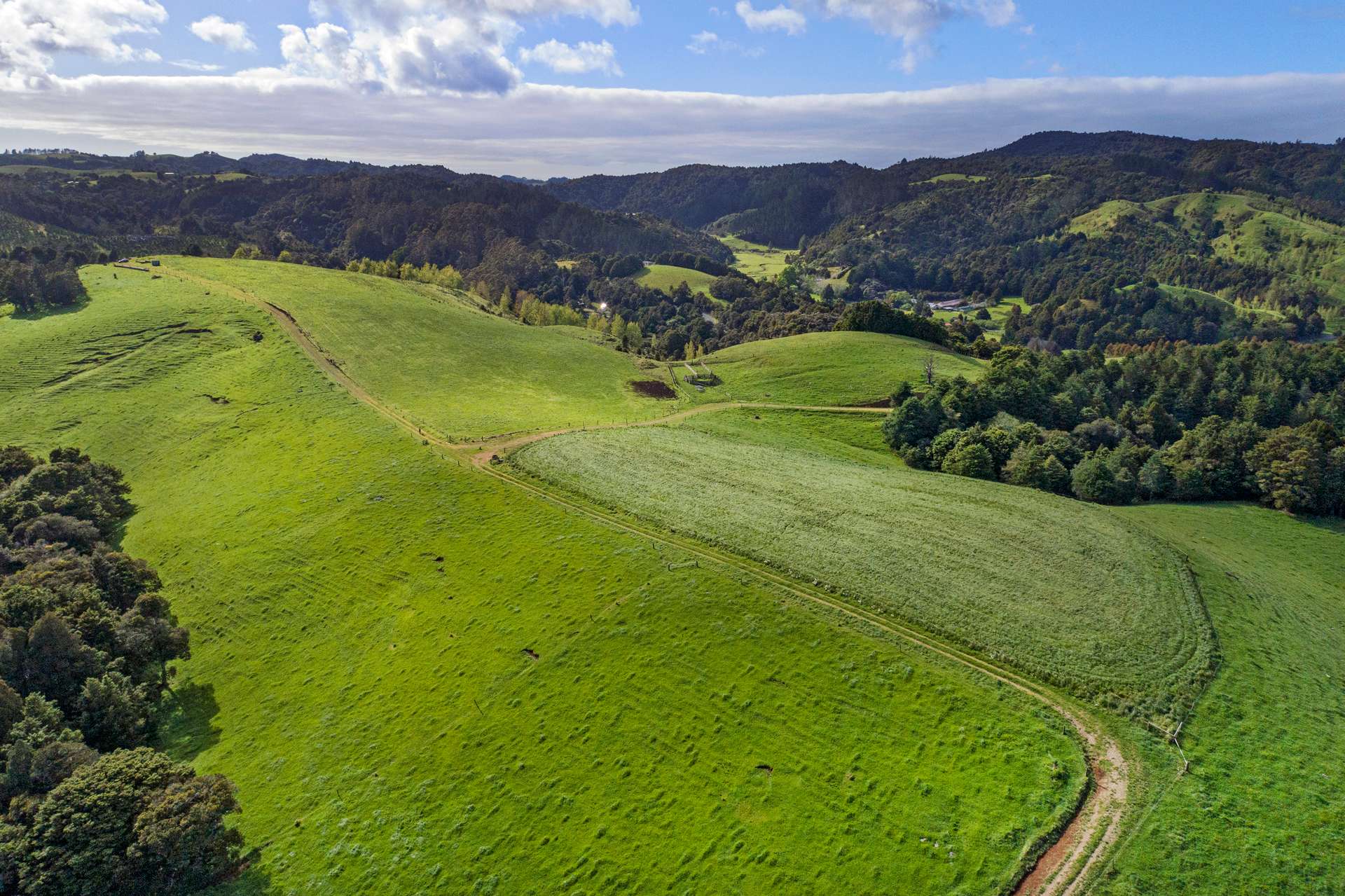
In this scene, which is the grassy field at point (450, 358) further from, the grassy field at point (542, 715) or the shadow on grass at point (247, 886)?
the shadow on grass at point (247, 886)

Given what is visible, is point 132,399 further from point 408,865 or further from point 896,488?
point 896,488

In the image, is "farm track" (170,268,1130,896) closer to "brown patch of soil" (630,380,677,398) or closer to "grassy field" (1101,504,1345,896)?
"grassy field" (1101,504,1345,896)

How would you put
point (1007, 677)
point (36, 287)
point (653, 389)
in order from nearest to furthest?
point (1007, 677)
point (653, 389)
point (36, 287)

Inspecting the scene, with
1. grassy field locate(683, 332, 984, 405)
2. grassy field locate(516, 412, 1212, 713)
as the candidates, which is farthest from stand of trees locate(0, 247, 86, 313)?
grassy field locate(516, 412, 1212, 713)

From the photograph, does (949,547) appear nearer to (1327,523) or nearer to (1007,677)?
(1007,677)

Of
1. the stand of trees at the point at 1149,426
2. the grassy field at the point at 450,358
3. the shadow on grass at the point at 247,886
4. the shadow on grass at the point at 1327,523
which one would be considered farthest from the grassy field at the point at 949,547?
the shadow on grass at the point at 247,886

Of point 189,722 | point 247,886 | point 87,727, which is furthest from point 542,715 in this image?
point 87,727

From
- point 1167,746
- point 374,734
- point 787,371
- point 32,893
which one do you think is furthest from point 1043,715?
point 787,371
